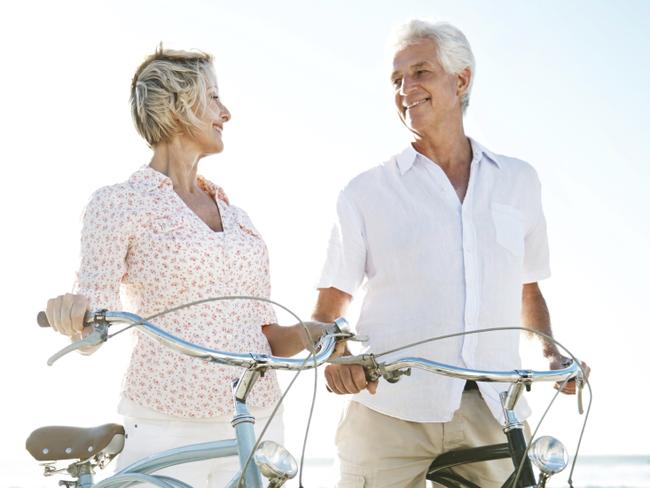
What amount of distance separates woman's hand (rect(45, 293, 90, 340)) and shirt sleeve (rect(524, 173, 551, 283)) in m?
1.87

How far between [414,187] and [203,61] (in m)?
0.83

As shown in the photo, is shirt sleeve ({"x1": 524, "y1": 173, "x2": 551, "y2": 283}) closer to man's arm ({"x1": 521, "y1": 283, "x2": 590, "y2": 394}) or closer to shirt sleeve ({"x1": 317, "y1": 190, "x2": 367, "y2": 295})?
man's arm ({"x1": 521, "y1": 283, "x2": 590, "y2": 394})

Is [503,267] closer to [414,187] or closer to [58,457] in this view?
[414,187]

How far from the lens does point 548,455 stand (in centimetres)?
232

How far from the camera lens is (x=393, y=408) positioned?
10.2ft

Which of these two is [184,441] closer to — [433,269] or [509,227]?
[433,269]

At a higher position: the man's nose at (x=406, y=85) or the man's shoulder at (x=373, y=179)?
the man's nose at (x=406, y=85)

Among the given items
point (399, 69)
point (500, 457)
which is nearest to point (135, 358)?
point (500, 457)

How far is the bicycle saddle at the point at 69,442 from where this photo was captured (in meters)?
2.48

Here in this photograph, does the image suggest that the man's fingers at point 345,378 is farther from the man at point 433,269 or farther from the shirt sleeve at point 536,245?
the shirt sleeve at point 536,245

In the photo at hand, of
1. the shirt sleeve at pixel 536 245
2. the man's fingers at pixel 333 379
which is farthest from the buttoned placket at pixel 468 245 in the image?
the man's fingers at pixel 333 379

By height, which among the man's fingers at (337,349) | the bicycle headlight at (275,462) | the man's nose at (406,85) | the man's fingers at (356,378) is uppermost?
the man's nose at (406,85)

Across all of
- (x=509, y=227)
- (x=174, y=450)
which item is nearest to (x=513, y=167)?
(x=509, y=227)

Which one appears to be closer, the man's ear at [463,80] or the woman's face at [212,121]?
the woman's face at [212,121]
